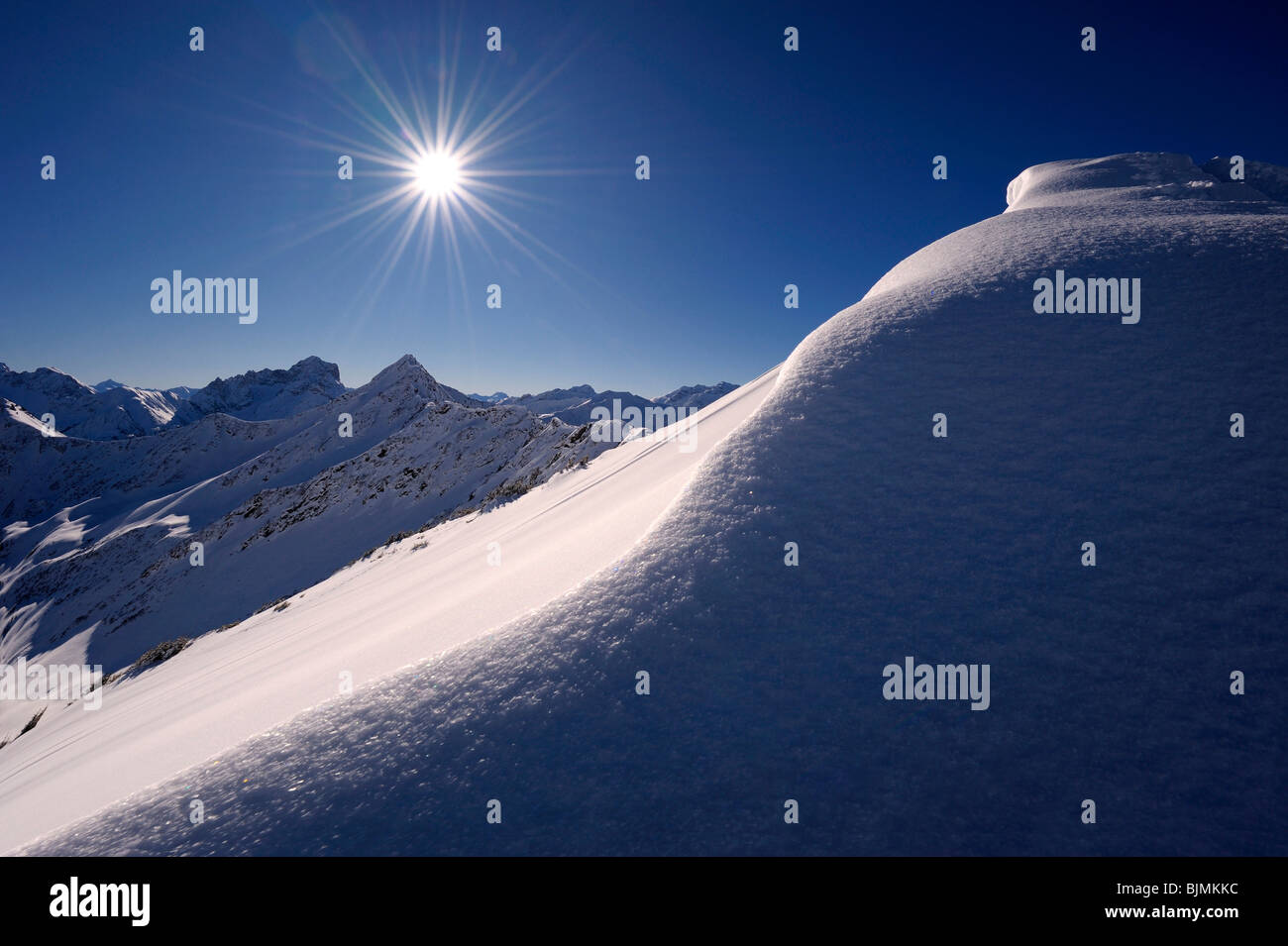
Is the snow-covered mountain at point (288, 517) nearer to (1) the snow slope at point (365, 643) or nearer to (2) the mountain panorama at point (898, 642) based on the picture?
(1) the snow slope at point (365, 643)

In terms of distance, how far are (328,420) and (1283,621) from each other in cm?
11238

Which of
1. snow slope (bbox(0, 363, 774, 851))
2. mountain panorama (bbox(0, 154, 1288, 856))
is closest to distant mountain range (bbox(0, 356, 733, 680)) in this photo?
snow slope (bbox(0, 363, 774, 851))

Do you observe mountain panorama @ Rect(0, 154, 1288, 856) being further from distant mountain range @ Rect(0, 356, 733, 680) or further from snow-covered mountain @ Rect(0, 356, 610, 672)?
distant mountain range @ Rect(0, 356, 733, 680)

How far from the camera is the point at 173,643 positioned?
22453mm

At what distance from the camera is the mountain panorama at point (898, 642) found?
2531 millimetres

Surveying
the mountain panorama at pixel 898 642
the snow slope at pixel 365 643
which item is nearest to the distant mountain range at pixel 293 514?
the snow slope at pixel 365 643

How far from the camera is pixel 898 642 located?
10.2 ft

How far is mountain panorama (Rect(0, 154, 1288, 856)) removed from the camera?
8.30ft

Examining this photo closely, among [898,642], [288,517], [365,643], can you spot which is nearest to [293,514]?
[288,517]

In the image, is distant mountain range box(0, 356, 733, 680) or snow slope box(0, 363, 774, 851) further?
distant mountain range box(0, 356, 733, 680)

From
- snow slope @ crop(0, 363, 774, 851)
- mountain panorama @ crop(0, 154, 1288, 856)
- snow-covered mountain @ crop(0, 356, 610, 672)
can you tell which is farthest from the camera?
snow-covered mountain @ crop(0, 356, 610, 672)

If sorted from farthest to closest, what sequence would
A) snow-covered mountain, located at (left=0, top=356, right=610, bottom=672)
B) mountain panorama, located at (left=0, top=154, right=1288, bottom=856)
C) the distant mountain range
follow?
1. snow-covered mountain, located at (left=0, top=356, right=610, bottom=672)
2. the distant mountain range
3. mountain panorama, located at (left=0, top=154, right=1288, bottom=856)

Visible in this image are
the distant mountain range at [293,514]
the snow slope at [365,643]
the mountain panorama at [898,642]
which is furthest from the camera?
the distant mountain range at [293,514]
